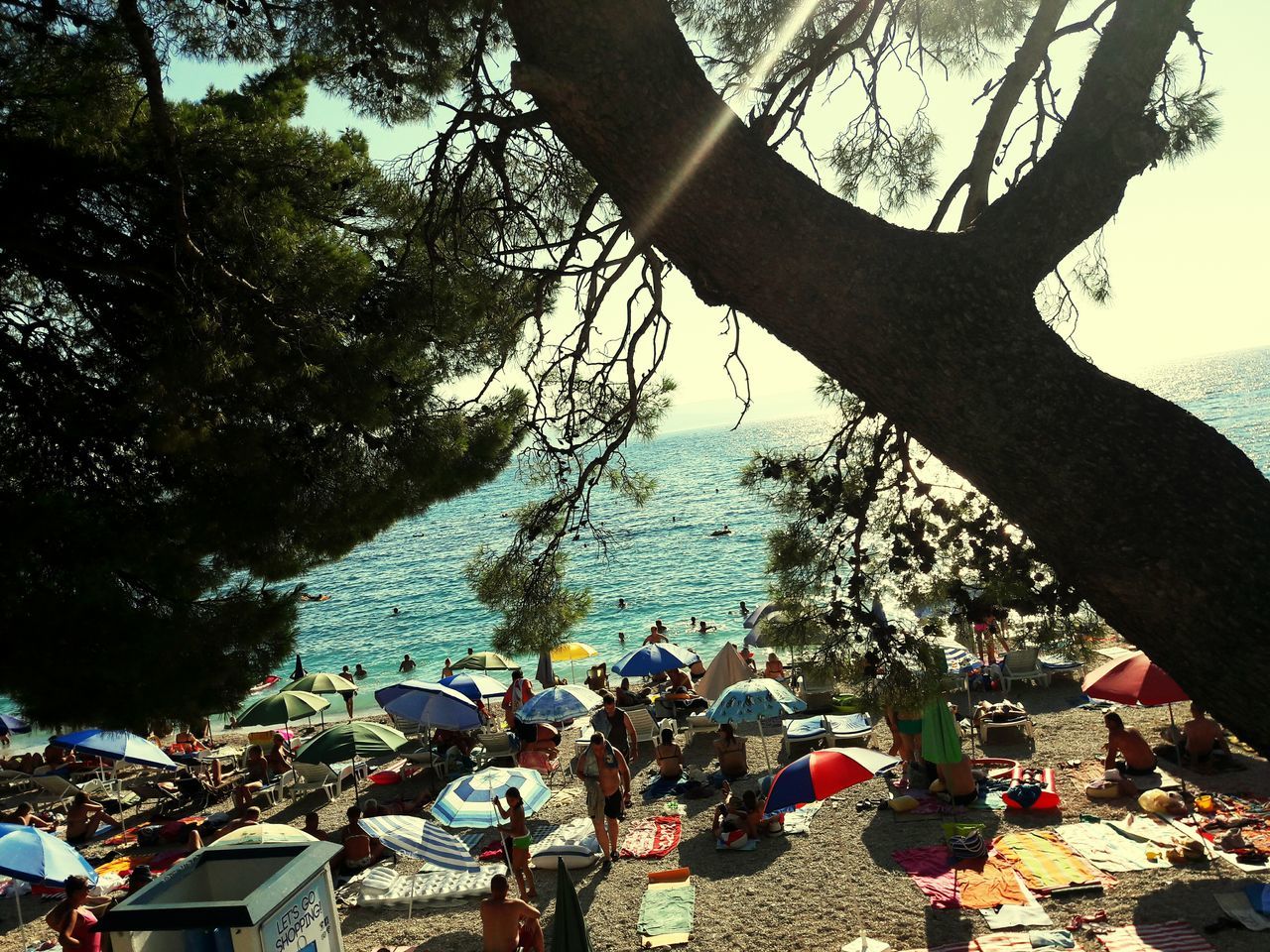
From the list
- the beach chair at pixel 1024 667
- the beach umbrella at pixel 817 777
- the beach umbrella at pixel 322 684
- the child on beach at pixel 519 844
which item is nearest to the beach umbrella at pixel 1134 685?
the beach umbrella at pixel 817 777

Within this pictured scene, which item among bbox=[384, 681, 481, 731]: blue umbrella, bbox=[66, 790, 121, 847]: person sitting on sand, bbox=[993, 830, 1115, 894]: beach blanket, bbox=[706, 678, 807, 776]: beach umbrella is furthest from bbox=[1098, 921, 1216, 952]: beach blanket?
bbox=[66, 790, 121, 847]: person sitting on sand

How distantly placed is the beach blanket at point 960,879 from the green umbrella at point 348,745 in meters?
6.63

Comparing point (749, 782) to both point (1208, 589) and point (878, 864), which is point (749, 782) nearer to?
point (878, 864)

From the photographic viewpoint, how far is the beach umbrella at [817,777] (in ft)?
26.7

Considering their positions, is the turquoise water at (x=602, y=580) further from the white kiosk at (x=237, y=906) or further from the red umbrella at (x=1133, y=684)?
the red umbrella at (x=1133, y=684)

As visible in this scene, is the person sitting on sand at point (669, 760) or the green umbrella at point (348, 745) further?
Answer: the green umbrella at point (348, 745)

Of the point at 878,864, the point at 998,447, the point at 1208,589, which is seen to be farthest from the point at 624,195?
the point at 878,864

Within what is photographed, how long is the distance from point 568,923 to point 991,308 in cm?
520

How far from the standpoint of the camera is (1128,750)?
33.1 feet

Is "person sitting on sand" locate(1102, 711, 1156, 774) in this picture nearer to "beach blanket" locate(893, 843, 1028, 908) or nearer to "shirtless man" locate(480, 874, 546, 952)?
"beach blanket" locate(893, 843, 1028, 908)

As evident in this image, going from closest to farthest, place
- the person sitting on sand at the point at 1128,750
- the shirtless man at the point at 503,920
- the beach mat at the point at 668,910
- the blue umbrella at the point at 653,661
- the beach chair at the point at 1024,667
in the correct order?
the shirtless man at the point at 503,920 < the beach mat at the point at 668,910 < the person sitting on sand at the point at 1128,750 < the beach chair at the point at 1024,667 < the blue umbrella at the point at 653,661

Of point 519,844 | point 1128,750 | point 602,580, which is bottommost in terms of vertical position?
point 602,580

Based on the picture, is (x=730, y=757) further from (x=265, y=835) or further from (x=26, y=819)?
(x=26, y=819)

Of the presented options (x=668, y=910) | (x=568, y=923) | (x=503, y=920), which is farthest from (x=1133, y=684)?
(x=503, y=920)
